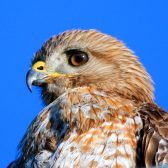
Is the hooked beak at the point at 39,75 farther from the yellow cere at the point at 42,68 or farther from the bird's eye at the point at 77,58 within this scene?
the bird's eye at the point at 77,58

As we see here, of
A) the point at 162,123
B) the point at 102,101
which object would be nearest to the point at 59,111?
the point at 102,101

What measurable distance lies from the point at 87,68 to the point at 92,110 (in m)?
1.11

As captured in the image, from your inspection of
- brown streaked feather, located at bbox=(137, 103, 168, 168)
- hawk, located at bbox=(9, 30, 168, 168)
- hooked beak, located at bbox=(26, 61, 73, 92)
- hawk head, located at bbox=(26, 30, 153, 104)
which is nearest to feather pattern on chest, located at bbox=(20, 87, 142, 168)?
hawk, located at bbox=(9, 30, 168, 168)

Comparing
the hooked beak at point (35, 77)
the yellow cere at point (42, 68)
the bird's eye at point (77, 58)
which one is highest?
the bird's eye at point (77, 58)

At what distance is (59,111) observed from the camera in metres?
9.55

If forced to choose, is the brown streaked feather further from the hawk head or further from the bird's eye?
the bird's eye

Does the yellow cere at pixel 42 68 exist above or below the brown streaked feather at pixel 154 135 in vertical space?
above

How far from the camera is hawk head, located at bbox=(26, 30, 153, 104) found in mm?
10234

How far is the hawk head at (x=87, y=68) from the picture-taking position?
33.6 ft

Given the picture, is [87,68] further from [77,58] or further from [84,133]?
[84,133]

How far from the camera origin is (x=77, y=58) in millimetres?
10523

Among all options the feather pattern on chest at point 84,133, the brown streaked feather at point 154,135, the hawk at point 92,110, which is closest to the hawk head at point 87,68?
the hawk at point 92,110

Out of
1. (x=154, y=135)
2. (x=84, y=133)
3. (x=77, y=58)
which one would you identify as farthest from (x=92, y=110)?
(x=77, y=58)

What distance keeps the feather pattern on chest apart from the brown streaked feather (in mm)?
112
